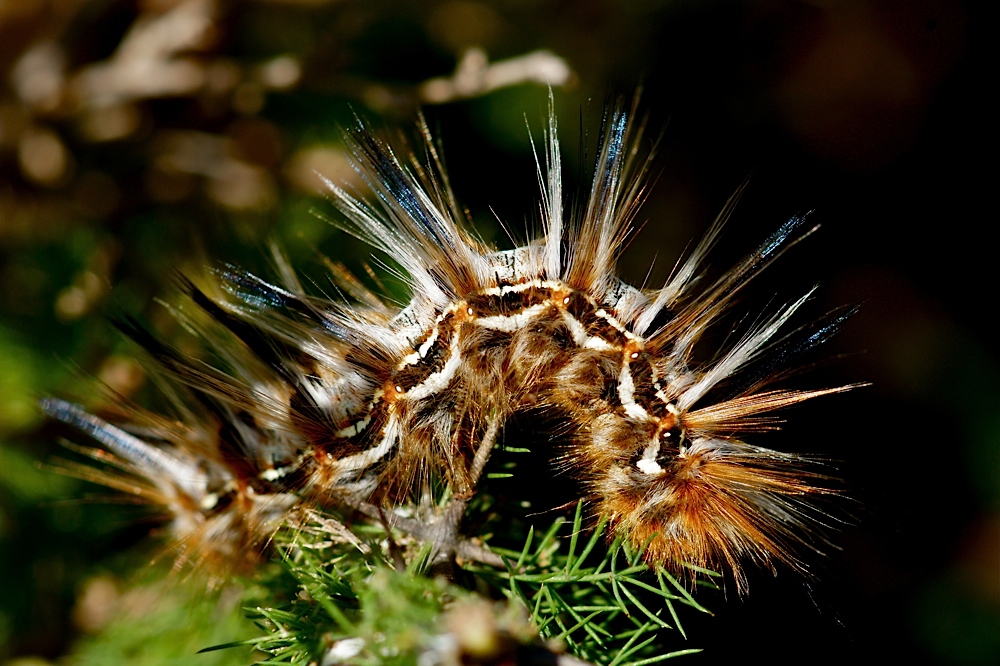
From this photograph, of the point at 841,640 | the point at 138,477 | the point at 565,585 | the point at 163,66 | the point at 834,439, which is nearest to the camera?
the point at 565,585

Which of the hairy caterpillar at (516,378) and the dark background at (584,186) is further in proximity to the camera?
the dark background at (584,186)

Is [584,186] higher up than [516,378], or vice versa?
[584,186]

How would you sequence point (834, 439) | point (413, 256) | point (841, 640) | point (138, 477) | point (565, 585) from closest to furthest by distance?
1. point (565, 585)
2. point (413, 256)
3. point (138, 477)
4. point (841, 640)
5. point (834, 439)

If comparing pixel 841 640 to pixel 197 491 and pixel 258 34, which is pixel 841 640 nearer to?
pixel 197 491

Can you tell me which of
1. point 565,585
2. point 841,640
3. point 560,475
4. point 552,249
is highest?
point 552,249

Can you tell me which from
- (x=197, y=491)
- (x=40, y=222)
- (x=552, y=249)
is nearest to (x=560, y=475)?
(x=552, y=249)
